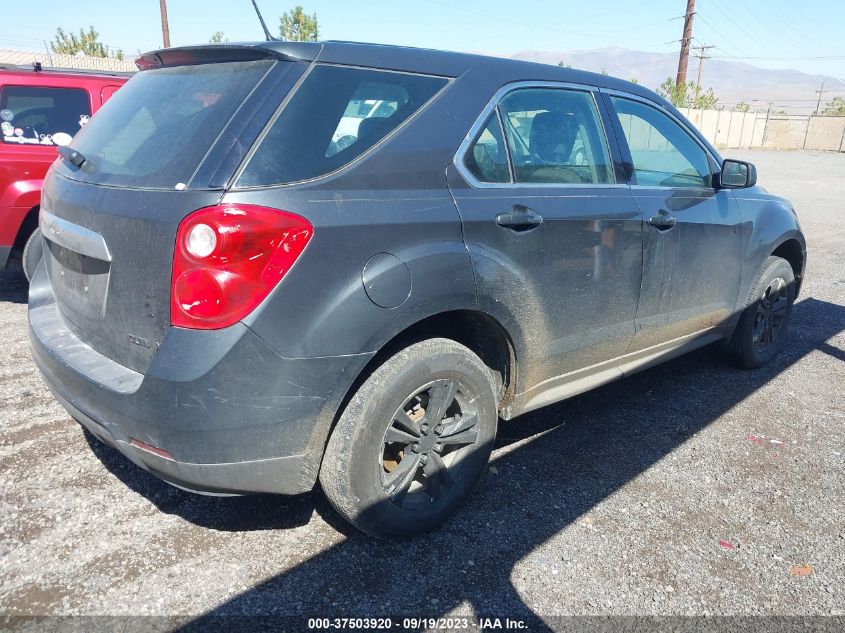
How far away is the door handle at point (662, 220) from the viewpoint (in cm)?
328

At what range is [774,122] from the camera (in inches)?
1852

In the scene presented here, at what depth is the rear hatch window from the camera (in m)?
2.19

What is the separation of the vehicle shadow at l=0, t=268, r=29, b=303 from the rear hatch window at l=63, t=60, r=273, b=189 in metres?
3.76

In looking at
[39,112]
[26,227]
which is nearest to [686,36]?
[39,112]

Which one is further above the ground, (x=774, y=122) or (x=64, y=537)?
(x=64, y=537)

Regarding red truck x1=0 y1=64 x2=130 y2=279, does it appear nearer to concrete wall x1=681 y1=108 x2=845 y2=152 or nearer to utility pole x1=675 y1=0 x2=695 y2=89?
utility pole x1=675 y1=0 x2=695 y2=89

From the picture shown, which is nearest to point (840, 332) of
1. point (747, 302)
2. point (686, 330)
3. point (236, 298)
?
point (747, 302)

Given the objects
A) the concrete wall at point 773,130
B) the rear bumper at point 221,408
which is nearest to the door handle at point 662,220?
the rear bumper at point 221,408

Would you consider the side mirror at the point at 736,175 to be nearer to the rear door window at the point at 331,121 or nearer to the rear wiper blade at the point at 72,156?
the rear door window at the point at 331,121

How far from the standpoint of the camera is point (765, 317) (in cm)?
453

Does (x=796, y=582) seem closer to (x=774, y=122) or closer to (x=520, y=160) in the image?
(x=520, y=160)

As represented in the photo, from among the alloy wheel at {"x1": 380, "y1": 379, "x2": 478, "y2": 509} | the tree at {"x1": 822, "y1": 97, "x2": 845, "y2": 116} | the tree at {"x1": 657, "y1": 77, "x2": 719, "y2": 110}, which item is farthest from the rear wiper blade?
the tree at {"x1": 822, "y1": 97, "x2": 845, "y2": 116}

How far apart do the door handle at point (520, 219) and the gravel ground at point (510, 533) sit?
4.01ft

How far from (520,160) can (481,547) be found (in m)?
1.62
